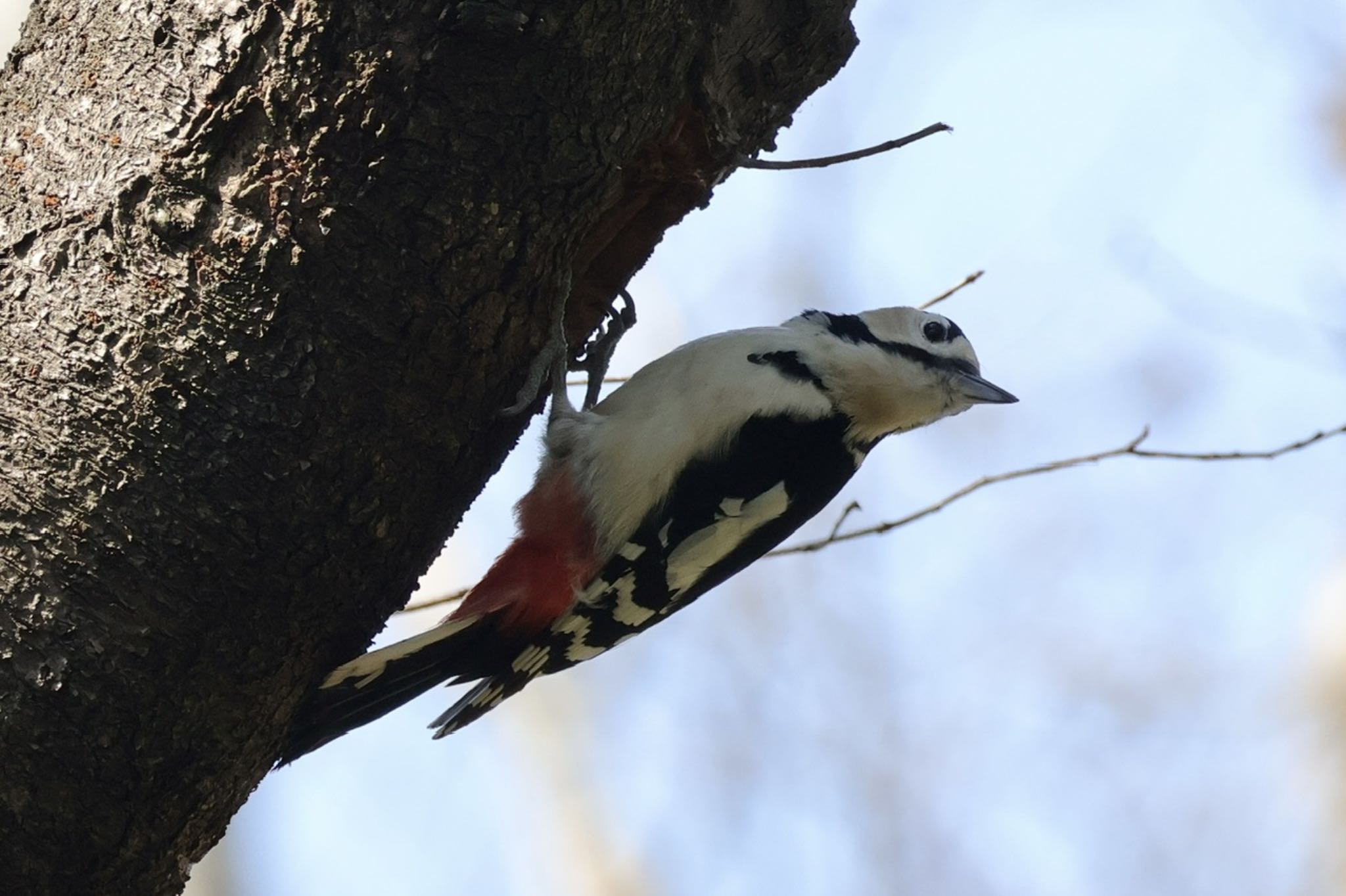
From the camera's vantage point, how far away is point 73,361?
6.44 feet

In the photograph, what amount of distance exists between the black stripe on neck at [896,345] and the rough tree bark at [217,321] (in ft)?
5.02

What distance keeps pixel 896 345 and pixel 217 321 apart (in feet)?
6.76

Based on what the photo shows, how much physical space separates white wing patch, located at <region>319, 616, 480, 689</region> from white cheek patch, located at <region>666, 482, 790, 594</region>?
1.72ft

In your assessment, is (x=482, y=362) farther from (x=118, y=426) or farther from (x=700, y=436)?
(x=700, y=436)

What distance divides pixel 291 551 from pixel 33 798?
51 cm

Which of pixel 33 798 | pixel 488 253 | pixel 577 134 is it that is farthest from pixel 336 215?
pixel 33 798

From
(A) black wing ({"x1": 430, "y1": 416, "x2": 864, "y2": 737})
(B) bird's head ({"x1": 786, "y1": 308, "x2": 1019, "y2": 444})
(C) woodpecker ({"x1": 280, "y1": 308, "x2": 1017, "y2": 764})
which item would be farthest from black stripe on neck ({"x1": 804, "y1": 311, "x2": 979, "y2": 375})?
(A) black wing ({"x1": 430, "y1": 416, "x2": 864, "y2": 737})

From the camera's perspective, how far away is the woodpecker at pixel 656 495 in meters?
3.22

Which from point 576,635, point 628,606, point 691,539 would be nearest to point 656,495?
point 691,539

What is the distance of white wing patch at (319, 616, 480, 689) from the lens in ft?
7.82

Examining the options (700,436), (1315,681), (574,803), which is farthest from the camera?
(574,803)

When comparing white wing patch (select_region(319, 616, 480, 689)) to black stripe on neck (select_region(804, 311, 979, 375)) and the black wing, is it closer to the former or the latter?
the black wing

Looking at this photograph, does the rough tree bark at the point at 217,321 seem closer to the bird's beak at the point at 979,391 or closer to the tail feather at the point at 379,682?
the tail feather at the point at 379,682

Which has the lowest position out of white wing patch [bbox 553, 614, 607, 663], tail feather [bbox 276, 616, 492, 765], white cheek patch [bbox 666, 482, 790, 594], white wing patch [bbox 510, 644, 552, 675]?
tail feather [bbox 276, 616, 492, 765]
